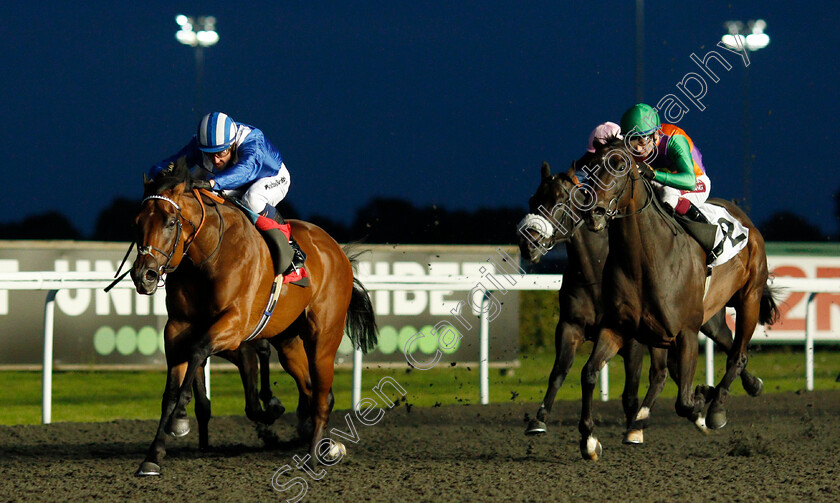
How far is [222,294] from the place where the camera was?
12.9 ft

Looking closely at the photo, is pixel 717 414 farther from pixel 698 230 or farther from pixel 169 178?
pixel 169 178

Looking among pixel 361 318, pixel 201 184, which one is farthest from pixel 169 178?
pixel 361 318

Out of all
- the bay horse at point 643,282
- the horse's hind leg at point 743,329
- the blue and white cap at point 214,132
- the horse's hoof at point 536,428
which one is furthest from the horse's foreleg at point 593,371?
the blue and white cap at point 214,132

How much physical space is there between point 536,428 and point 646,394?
1.99 ft

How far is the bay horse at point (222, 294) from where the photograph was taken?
146 inches

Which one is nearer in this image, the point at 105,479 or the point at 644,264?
the point at 105,479

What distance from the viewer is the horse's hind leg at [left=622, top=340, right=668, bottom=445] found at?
4535mm

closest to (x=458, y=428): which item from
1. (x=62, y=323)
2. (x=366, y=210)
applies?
(x=62, y=323)

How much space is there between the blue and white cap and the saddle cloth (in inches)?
91.7

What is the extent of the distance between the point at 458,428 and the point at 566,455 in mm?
1196

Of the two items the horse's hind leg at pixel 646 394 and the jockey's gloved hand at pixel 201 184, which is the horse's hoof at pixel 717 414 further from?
the jockey's gloved hand at pixel 201 184

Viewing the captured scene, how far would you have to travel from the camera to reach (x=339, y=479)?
12.9 ft

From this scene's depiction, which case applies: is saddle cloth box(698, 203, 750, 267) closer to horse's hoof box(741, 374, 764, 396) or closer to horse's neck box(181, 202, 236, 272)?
horse's hoof box(741, 374, 764, 396)

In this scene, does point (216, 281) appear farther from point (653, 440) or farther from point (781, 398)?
point (781, 398)
